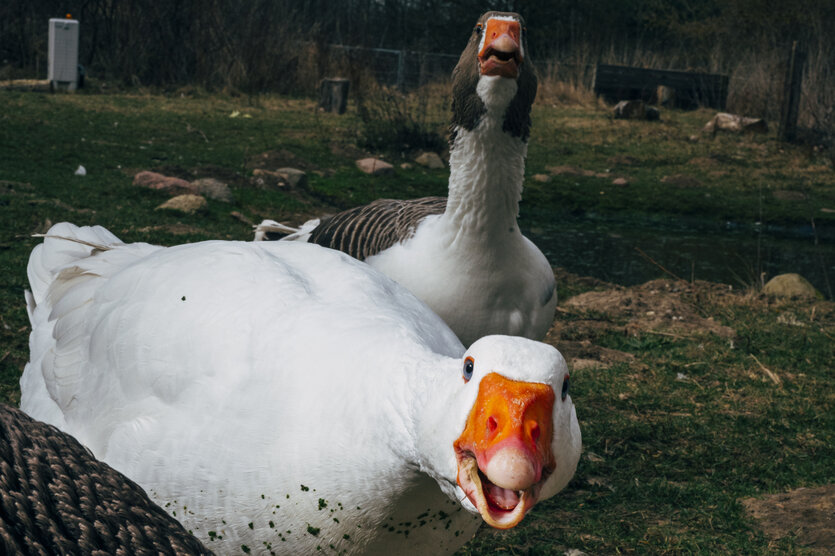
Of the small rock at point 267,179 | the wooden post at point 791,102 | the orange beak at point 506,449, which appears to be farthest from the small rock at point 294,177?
the wooden post at point 791,102

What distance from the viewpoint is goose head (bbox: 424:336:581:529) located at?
1.44 meters

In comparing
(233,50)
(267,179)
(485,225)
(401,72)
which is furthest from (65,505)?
(401,72)

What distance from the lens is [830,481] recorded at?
4.12 metres

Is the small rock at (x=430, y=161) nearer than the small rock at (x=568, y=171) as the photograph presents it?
Yes

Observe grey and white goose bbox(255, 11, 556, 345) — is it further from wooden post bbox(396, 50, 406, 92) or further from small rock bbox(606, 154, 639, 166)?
wooden post bbox(396, 50, 406, 92)

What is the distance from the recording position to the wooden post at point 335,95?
15867 millimetres

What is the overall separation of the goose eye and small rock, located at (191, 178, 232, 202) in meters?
7.00

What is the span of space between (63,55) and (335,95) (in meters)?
4.60

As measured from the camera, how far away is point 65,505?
1312mm

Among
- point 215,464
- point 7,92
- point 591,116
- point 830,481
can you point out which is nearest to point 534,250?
point 830,481

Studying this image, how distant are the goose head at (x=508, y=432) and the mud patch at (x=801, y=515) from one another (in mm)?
2407

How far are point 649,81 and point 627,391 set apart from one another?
15.2 meters

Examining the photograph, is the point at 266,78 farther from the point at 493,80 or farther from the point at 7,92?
the point at 493,80

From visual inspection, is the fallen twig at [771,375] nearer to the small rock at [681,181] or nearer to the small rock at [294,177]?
the small rock at [294,177]
